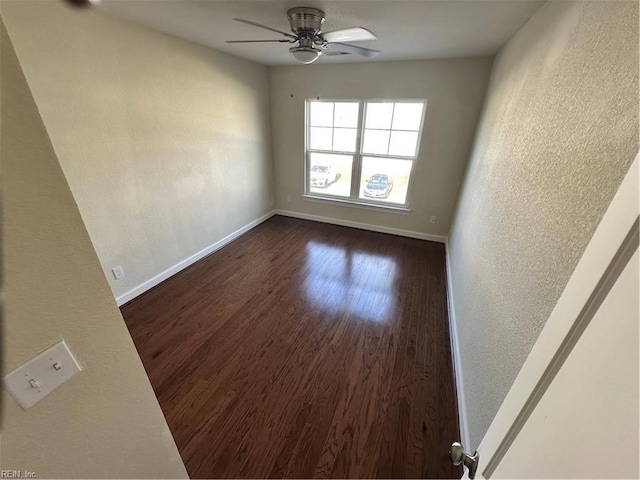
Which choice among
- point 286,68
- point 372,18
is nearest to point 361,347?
point 372,18

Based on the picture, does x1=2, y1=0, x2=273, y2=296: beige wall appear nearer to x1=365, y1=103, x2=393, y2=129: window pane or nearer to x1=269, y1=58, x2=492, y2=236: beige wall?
x1=269, y1=58, x2=492, y2=236: beige wall

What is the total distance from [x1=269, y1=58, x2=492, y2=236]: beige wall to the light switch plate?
3.70 metres

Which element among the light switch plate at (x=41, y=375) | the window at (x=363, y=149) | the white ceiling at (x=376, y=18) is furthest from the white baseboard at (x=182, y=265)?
the white ceiling at (x=376, y=18)

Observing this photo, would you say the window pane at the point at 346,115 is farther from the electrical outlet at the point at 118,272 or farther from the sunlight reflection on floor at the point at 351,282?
the electrical outlet at the point at 118,272

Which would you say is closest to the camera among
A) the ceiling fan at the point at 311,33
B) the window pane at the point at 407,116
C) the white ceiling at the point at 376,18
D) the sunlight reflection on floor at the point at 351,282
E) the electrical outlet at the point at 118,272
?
the white ceiling at the point at 376,18

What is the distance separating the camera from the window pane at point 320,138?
12.8ft

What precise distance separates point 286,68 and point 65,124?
2718 millimetres

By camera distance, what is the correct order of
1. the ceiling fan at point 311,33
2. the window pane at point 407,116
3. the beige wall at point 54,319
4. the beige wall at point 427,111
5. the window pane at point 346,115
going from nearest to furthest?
the beige wall at point 54,319 → the ceiling fan at point 311,33 → the beige wall at point 427,111 → the window pane at point 407,116 → the window pane at point 346,115

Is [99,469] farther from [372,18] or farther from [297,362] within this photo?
[372,18]

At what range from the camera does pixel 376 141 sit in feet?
12.0

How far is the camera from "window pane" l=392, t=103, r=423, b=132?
3.32 m

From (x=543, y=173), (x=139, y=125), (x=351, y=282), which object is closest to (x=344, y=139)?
(x=351, y=282)

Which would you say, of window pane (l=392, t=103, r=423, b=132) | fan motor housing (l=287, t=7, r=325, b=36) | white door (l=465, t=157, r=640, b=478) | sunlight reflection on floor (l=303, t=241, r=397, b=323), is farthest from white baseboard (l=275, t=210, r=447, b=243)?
white door (l=465, t=157, r=640, b=478)

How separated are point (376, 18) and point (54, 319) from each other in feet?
7.58
